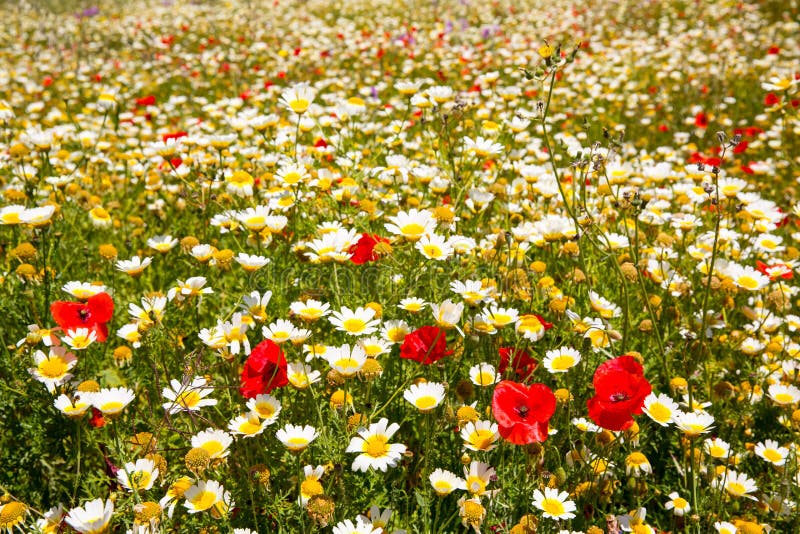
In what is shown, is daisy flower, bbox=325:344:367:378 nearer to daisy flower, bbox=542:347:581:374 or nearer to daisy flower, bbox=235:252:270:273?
daisy flower, bbox=235:252:270:273

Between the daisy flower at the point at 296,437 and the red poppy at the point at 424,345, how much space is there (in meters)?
0.37

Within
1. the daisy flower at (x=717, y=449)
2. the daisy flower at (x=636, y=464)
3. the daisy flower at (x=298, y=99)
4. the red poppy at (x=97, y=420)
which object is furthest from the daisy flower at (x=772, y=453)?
the daisy flower at (x=298, y=99)

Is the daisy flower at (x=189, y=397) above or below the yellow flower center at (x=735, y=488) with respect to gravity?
above

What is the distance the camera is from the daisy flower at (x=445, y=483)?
1.65 metres

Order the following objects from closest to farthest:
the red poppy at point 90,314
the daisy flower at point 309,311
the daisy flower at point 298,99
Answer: the daisy flower at point 309,311, the red poppy at point 90,314, the daisy flower at point 298,99

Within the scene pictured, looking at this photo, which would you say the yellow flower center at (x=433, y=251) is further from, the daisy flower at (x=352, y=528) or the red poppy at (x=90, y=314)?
the red poppy at (x=90, y=314)

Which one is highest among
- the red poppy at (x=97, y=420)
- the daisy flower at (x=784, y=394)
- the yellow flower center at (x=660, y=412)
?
the yellow flower center at (x=660, y=412)

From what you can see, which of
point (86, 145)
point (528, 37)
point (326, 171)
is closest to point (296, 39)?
point (528, 37)

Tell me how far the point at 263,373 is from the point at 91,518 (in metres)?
0.54

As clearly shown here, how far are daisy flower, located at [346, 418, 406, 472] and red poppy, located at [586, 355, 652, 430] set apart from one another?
0.51 metres

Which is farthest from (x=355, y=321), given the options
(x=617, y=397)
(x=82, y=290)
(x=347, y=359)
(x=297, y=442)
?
(x=82, y=290)

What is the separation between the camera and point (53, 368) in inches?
76.2

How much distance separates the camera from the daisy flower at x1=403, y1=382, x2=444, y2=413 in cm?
176

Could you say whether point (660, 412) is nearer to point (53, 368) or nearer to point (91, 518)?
point (91, 518)
